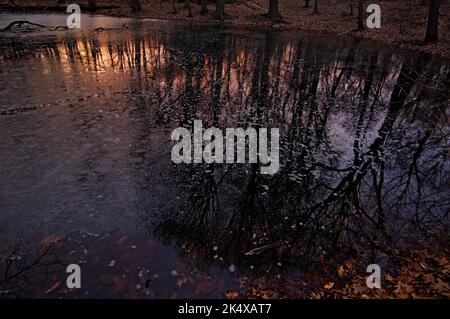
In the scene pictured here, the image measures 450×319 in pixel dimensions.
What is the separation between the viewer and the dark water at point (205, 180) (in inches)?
206

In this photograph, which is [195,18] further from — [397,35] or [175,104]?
[175,104]

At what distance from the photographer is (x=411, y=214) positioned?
6477 millimetres

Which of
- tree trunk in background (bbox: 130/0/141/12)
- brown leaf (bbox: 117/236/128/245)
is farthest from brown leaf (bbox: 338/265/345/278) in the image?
tree trunk in background (bbox: 130/0/141/12)

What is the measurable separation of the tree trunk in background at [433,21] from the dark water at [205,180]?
667 cm

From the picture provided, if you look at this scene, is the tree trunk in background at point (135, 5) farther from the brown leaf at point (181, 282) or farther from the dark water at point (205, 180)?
the brown leaf at point (181, 282)

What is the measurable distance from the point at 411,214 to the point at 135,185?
6.38 metres

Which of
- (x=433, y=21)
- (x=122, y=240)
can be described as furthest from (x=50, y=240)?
(x=433, y=21)

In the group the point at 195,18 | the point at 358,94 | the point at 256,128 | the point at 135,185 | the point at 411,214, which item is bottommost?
the point at 411,214

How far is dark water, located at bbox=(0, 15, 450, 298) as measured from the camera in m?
5.23

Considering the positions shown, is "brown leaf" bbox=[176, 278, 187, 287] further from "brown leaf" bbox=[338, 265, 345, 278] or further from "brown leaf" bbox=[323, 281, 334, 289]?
"brown leaf" bbox=[338, 265, 345, 278]

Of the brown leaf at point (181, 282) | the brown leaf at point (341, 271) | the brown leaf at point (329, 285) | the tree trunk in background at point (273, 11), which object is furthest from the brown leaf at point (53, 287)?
the tree trunk in background at point (273, 11)

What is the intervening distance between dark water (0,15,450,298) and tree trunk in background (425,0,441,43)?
667cm
